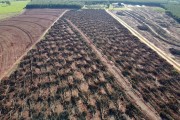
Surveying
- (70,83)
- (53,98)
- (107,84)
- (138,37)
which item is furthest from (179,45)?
(53,98)

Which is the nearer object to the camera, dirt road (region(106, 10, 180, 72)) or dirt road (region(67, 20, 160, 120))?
dirt road (region(67, 20, 160, 120))

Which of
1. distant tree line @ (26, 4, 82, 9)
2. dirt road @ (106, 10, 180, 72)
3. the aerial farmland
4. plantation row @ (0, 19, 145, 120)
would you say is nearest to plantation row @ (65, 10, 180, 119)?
the aerial farmland

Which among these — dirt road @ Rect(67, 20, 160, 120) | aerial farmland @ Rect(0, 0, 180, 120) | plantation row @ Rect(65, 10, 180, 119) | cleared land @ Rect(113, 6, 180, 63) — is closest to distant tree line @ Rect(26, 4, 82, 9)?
cleared land @ Rect(113, 6, 180, 63)

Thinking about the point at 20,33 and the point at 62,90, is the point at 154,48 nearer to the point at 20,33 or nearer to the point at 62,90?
the point at 62,90

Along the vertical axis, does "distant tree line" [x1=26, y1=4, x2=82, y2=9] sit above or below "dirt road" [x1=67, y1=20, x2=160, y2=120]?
above

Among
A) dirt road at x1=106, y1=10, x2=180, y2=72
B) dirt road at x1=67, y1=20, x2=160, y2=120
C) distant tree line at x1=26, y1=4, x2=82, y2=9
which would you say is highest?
distant tree line at x1=26, y1=4, x2=82, y2=9

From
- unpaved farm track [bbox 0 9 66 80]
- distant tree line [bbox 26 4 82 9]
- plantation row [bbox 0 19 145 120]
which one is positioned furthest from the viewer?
distant tree line [bbox 26 4 82 9]

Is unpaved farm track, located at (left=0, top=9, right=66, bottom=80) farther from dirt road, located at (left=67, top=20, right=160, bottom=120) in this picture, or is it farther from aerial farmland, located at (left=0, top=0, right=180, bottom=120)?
dirt road, located at (left=67, top=20, right=160, bottom=120)

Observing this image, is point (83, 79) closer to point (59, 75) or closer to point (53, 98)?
point (59, 75)

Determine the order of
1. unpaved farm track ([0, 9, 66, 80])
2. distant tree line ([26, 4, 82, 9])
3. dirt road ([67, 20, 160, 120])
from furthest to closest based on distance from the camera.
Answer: distant tree line ([26, 4, 82, 9]) → unpaved farm track ([0, 9, 66, 80]) → dirt road ([67, 20, 160, 120])
